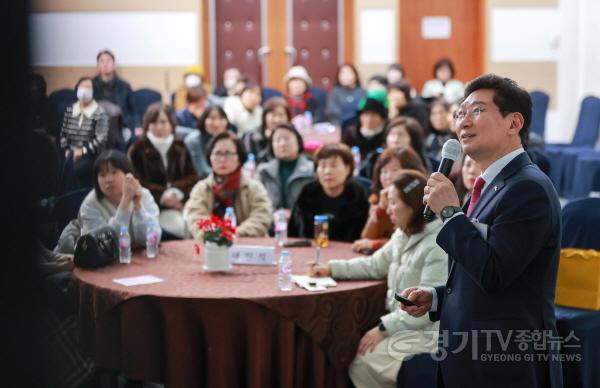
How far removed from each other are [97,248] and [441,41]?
9.34 meters

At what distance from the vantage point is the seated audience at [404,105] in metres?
8.02

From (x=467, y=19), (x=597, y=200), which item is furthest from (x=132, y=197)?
(x=467, y=19)

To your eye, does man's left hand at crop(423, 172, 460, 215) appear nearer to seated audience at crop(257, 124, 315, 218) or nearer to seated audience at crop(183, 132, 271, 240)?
seated audience at crop(183, 132, 271, 240)

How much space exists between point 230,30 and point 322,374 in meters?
9.13

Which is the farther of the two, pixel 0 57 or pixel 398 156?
pixel 398 156

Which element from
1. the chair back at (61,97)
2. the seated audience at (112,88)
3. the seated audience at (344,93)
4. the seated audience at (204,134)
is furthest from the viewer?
the seated audience at (344,93)

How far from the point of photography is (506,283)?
2.04 meters

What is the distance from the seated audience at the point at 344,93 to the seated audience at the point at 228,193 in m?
5.46

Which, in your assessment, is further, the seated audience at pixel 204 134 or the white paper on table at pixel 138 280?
the seated audience at pixel 204 134

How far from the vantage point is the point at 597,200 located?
151 inches

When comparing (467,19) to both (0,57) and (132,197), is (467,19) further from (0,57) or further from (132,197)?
(0,57)

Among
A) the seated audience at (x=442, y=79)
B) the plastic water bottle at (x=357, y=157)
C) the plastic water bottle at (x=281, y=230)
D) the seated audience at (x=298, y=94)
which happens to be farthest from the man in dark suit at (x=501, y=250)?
the seated audience at (x=442, y=79)

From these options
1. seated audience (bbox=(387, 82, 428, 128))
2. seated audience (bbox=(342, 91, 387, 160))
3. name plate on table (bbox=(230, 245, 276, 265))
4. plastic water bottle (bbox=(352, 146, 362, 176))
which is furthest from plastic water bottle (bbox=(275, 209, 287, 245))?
seated audience (bbox=(387, 82, 428, 128))

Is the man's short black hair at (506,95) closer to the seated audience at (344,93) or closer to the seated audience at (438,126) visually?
the seated audience at (438,126)
